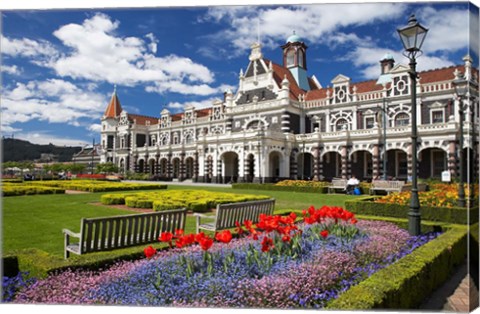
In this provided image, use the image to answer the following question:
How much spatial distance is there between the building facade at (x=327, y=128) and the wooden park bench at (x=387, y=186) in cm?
681

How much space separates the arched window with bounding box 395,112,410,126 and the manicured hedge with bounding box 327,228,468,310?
27359mm

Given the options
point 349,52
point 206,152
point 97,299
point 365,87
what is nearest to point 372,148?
point 365,87

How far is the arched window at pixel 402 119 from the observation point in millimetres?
31156

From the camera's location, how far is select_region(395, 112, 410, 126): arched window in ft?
102

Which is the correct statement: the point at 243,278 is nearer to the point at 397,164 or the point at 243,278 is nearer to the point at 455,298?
the point at 455,298

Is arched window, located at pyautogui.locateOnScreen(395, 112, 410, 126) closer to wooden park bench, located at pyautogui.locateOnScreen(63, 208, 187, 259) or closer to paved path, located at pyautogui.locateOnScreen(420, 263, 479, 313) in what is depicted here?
paved path, located at pyautogui.locateOnScreen(420, 263, 479, 313)

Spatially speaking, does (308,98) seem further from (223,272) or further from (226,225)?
(223,272)

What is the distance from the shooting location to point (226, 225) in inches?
312

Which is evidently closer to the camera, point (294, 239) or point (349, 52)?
point (294, 239)

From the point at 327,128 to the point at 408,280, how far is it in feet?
106

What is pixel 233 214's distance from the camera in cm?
803

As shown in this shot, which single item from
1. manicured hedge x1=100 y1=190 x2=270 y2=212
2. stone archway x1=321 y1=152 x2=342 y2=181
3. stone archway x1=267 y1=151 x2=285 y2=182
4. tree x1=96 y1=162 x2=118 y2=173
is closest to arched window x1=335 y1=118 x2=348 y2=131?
stone archway x1=321 y1=152 x2=342 y2=181

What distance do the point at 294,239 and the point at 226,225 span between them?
8.32 feet

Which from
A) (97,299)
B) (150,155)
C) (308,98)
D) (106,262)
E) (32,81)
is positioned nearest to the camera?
(97,299)
